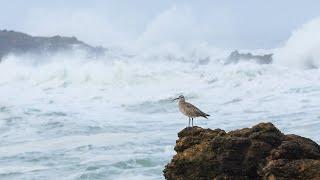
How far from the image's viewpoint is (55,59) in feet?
258

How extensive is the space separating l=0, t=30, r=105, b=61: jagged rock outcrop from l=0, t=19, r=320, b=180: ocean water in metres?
14.7

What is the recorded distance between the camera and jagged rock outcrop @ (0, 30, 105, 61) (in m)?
84.6

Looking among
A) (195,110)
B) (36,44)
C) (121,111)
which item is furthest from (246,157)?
(36,44)

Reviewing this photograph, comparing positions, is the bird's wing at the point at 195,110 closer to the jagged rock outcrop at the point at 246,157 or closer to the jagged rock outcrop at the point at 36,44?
the jagged rock outcrop at the point at 246,157

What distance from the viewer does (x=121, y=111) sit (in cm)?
3747

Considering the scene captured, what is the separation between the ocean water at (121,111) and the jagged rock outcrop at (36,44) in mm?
14706

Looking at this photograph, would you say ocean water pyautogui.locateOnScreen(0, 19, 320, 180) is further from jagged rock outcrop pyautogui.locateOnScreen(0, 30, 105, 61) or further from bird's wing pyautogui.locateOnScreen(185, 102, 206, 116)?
jagged rock outcrop pyautogui.locateOnScreen(0, 30, 105, 61)

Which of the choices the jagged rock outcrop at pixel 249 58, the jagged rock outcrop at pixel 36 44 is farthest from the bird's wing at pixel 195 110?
the jagged rock outcrop at pixel 36 44

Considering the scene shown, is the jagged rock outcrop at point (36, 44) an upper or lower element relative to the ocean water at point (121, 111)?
upper

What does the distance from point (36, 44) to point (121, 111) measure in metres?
54.6

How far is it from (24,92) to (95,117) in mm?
19067

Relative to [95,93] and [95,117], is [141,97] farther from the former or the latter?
[95,117]

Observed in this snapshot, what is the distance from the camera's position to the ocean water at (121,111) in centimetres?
2078

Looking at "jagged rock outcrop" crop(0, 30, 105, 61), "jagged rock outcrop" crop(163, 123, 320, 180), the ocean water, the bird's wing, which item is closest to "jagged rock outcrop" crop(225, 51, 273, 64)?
the ocean water
